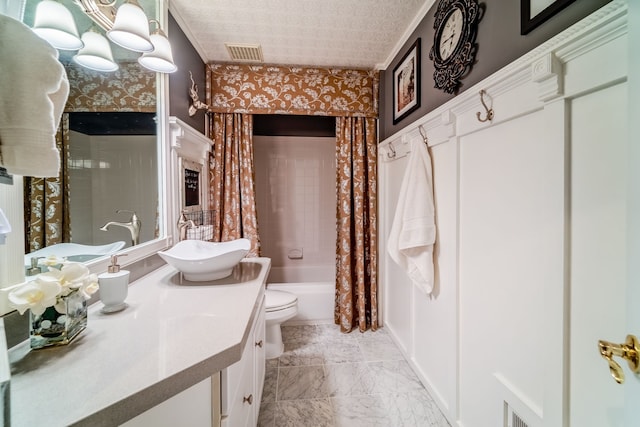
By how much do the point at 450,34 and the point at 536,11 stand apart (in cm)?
54

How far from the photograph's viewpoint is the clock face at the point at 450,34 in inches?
49.6

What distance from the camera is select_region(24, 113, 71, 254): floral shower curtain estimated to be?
77cm

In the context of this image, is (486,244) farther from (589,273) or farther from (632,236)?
(632,236)

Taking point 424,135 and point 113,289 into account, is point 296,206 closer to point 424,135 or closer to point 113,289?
point 424,135

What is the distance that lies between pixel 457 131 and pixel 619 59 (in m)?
0.65

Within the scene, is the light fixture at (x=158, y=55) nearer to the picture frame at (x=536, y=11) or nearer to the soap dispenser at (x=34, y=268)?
the soap dispenser at (x=34, y=268)

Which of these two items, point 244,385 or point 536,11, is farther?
point 244,385

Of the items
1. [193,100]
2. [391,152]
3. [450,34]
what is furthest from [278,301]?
[450,34]

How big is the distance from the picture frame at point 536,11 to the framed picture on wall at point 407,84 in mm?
824

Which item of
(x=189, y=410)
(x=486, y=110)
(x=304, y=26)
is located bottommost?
(x=189, y=410)

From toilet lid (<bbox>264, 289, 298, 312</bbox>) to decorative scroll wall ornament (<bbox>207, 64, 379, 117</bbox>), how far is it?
1663 millimetres

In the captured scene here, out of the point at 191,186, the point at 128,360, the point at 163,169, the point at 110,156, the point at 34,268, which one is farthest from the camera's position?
Answer: the point at 191,186

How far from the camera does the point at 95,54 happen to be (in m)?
1.05

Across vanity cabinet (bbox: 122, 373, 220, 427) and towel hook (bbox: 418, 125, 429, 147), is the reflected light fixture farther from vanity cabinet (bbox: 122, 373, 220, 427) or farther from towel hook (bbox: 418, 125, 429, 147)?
towel hook (bbox: 418, 125, 429, 147)
